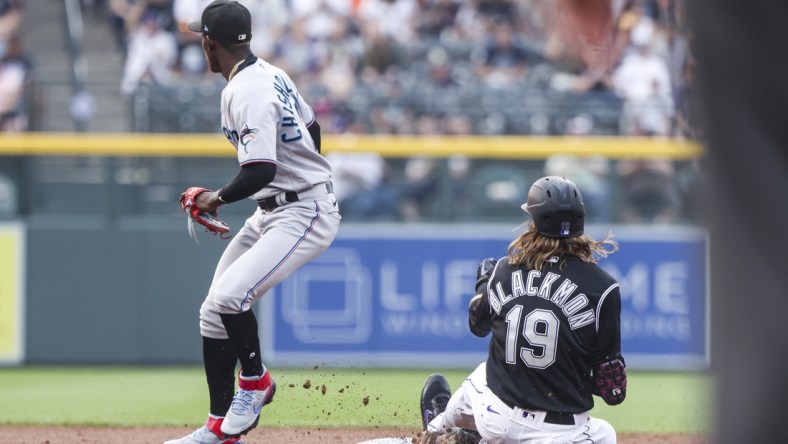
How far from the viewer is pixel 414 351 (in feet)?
32.9

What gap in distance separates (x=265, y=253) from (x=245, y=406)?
0.70m

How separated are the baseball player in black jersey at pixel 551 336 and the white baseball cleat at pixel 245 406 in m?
1.04

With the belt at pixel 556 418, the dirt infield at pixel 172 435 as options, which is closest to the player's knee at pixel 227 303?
the dirt infield at pixel 172 435

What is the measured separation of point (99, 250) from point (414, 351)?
10.1ft

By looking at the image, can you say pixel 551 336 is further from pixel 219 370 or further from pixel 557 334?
pixel 219 370

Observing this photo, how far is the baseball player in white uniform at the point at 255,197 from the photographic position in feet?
15.8

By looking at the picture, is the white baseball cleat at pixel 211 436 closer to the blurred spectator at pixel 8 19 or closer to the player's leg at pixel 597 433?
the player's leg at pixel 597 433

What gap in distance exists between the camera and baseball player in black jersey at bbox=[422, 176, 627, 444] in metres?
4.35

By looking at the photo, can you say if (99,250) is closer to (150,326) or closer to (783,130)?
(150,326)

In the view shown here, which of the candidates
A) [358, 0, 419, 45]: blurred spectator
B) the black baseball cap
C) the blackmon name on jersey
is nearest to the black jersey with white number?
the blackmon name on jersey

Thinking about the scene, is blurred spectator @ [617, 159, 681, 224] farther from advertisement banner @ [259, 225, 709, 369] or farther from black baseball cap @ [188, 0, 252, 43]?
black baseball cap @ [188, 0, 252, 43]

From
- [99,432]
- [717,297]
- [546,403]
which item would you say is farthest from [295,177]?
[717,297]

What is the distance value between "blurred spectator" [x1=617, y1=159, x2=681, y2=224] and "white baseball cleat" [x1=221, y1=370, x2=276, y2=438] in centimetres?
592

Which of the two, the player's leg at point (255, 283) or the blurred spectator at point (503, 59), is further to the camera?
the blurred spectator at point (503, 59)
